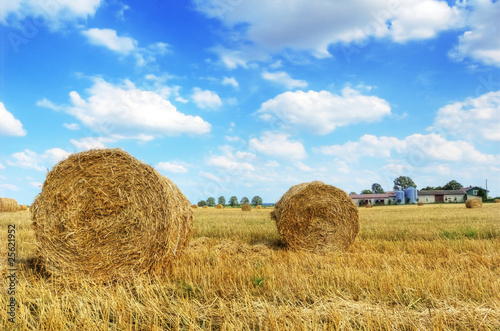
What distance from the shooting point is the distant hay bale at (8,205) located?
2270cm

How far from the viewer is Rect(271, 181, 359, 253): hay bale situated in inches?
347

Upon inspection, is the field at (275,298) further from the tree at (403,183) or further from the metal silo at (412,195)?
the tree at (403,183)

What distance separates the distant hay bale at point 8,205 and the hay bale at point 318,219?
2028cm

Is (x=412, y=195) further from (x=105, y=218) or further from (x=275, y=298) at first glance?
(x=275, y=298)

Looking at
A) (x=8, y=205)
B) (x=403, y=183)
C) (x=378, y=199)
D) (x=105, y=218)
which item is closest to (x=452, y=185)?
(x=403, y=183)

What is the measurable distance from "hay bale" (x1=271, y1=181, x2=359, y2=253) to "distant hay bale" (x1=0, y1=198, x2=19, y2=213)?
20.3 m

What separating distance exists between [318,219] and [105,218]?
4.88m

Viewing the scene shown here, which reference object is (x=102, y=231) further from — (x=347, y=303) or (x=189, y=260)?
(x=347, y=303)

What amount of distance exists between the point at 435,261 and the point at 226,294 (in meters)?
4.02

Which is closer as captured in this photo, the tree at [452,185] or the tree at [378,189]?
the tree at [452,185]

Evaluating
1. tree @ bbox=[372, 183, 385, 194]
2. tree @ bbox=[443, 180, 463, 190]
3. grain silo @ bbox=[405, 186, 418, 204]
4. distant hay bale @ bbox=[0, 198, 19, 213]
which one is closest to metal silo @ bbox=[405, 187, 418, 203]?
grain silo @ bbox=[405, 186, 418, 204]

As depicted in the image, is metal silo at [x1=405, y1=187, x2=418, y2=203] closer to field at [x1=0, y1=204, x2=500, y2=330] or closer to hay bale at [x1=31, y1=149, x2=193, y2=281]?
field at [x1=0, y1=204, x2=500, y2=330]

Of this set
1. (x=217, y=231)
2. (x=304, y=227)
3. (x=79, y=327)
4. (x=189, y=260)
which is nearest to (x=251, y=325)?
(x=79, y=327)

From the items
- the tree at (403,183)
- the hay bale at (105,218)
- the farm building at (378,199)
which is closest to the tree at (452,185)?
the tree at (403,183)
